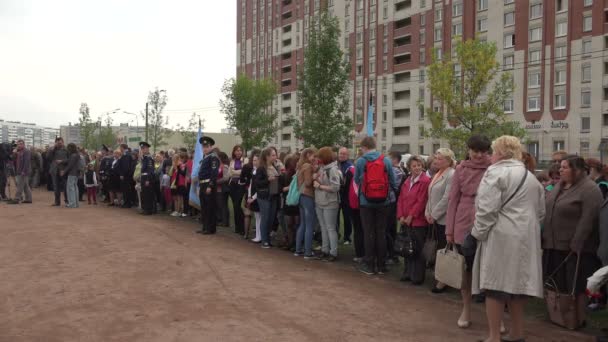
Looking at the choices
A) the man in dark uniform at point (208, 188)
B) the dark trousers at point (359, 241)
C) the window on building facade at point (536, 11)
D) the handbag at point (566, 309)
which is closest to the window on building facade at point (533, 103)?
the window on building facade at point (536, 11)

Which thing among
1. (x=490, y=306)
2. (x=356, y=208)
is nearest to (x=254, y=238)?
(x=356, y=208)

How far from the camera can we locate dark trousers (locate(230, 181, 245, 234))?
12242 mm

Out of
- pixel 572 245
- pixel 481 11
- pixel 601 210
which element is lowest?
pixel 572 245

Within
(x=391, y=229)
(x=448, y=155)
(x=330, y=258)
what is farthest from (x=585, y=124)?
(x=448, y=155)

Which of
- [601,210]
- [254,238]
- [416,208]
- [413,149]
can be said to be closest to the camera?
[601,210]

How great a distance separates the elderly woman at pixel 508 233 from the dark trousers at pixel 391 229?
436 cm

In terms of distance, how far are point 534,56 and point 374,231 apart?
53.5 metres

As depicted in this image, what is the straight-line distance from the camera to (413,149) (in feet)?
222

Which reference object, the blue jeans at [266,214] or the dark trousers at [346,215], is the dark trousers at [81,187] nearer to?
the blue jeans at [266,214]

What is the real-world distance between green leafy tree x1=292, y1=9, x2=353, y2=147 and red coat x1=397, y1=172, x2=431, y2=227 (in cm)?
2429

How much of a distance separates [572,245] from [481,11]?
5945 cm

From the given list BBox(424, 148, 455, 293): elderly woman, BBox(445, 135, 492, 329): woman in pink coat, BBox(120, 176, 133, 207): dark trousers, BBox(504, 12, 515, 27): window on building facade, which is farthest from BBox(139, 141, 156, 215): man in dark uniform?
BBox(504, 12, 515, 27): window on building facade

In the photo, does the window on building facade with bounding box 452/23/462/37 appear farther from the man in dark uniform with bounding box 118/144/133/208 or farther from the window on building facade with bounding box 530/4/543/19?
the man in dark uniform with bounding box 118/144/133/208

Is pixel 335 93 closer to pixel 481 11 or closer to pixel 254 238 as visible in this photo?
pixel 254 238
